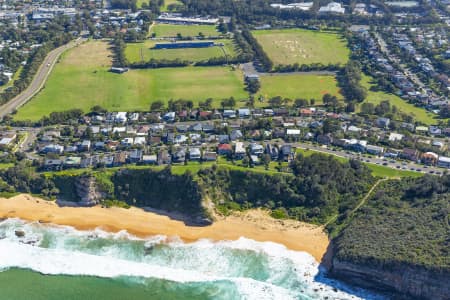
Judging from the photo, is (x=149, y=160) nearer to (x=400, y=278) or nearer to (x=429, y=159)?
(x=400, y=278)

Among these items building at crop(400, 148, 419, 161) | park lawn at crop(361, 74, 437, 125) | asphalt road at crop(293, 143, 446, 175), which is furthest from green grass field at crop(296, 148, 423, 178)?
park lawn at crop(361, 74, 437, 125)

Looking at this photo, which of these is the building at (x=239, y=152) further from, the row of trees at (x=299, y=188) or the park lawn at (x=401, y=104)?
the park lawn at (x=401, y=104)

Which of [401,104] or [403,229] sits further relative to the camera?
[401,104]

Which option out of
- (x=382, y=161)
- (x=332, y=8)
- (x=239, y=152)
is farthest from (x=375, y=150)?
(x=332, y=8)

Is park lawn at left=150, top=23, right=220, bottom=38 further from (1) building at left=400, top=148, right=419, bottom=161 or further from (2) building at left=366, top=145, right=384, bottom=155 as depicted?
(1) building at left=400, top=148, right=419, bottom=161

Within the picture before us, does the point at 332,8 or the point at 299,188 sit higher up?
the point at 332,8
